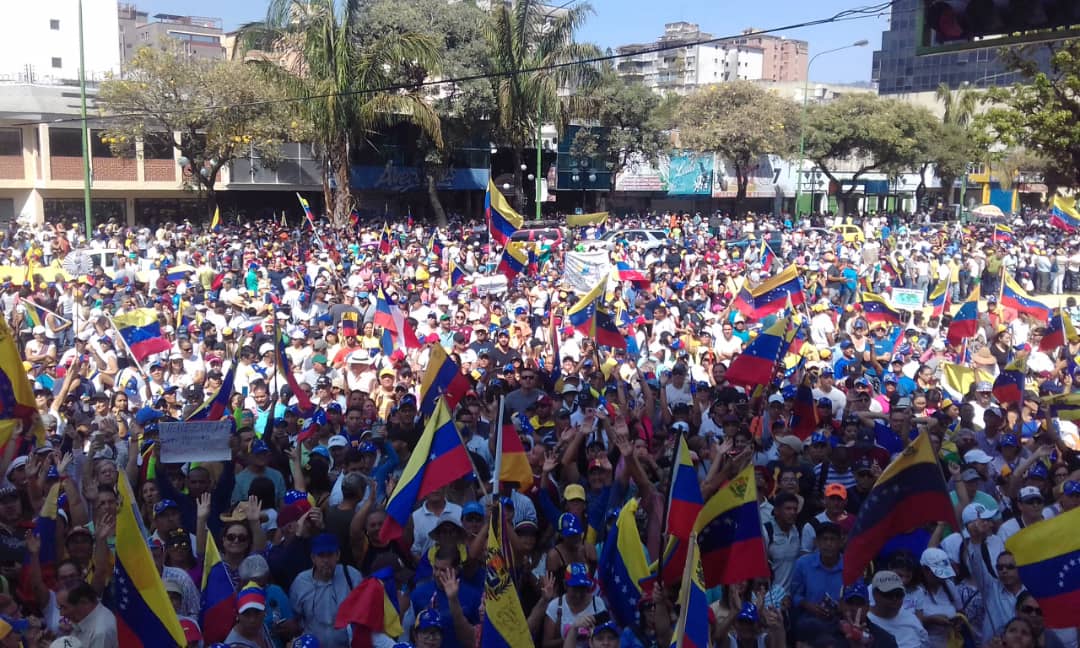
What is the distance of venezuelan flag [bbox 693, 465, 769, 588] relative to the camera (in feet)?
17.5

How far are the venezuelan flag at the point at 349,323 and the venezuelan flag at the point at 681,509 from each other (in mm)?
7590

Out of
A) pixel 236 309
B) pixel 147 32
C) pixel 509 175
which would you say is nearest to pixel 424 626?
pixel 236 309

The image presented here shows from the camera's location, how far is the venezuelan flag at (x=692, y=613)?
439 cm

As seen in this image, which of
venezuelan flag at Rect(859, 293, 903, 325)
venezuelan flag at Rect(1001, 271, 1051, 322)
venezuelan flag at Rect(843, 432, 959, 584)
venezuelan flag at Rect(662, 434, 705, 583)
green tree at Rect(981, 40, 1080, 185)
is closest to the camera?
venezuelan flag at Rect(662, 434, 705, 583)

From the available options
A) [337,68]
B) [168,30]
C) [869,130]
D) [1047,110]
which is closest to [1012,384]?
[1047,110]

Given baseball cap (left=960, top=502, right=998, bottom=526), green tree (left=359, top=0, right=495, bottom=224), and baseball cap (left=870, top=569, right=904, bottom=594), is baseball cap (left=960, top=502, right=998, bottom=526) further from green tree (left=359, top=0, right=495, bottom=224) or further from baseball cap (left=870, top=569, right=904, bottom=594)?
green tree (left=359, top=0, right=495, bottom=224)

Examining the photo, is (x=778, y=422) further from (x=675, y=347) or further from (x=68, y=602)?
(x=68, y=602)

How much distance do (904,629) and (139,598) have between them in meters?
3.43

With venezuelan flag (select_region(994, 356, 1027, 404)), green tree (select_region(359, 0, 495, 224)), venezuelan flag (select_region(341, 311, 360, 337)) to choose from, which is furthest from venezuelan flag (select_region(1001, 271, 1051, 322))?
green tree (select_region(359, 0, 495, 224))

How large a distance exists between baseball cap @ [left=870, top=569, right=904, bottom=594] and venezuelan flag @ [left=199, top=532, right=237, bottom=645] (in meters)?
2.96

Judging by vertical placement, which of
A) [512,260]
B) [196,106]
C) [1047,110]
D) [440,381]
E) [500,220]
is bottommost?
[440,381]

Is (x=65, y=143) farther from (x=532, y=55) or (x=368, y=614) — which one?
(x=368, y=614)

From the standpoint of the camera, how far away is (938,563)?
18.2ft

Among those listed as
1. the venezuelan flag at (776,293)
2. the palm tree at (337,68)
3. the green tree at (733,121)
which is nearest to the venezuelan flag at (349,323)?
the venezuelan flag at (776,293)
